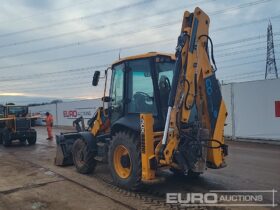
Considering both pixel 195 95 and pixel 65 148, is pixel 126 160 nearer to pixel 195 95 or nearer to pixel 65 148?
pixel 195 95

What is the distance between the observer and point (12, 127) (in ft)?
59.0

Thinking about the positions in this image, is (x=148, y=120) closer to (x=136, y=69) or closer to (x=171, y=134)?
(x=171, y=134)

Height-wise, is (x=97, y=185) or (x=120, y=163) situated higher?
(x=120, y=163)

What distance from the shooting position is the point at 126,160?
7391 mm

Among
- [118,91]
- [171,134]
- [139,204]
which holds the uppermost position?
[118,91]

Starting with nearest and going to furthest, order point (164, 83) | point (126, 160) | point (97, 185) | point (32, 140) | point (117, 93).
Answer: point (126, 160) → point (164, 83) → point (97, 185) → point (117, 93) → point (32, 140)

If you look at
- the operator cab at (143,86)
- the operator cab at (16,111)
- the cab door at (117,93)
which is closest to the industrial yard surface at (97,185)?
the operator cab at (143,86)

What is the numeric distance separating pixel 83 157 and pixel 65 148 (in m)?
1.35

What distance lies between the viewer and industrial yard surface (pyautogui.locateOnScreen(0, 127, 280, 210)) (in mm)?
6598

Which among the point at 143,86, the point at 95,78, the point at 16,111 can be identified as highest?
the point at 95,78

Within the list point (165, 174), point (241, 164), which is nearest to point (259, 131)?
point (241, 164)

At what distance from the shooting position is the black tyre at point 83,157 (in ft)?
29.4

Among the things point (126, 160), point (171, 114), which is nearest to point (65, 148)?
point (126, 160)

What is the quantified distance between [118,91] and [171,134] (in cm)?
222
